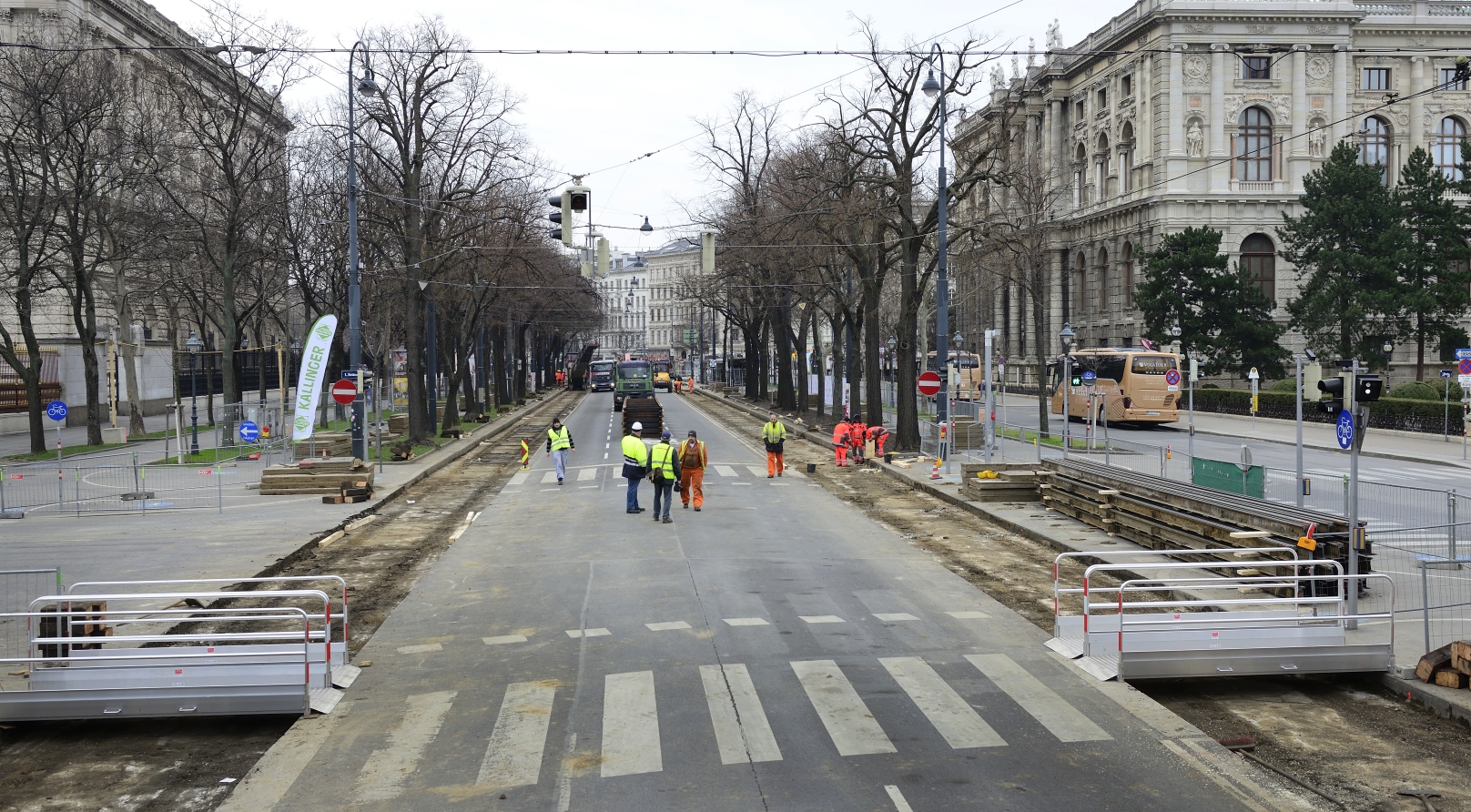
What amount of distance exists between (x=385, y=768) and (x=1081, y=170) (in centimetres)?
7730

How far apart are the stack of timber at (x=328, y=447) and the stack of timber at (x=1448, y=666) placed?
28252 millimetres

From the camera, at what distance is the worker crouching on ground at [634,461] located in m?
22.3

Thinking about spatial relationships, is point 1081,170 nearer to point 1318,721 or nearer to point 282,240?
point 282,240

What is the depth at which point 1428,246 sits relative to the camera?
5522 cm

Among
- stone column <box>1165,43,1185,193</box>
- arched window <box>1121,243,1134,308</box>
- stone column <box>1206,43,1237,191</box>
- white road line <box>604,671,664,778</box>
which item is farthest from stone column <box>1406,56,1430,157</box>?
white road line <box>604,671,664,778</box>

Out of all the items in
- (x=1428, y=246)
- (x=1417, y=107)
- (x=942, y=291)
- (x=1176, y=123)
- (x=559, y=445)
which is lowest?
(x=559, y=445)

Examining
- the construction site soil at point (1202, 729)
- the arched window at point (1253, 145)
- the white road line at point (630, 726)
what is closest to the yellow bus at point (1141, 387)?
the arched window at point (1253, 145)

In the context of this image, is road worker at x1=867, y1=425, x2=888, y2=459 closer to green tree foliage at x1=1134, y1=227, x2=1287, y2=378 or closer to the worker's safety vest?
the worker's safety vest

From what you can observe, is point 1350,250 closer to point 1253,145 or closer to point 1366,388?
point 1253,145

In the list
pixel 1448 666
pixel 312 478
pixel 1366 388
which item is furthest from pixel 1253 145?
pixel 1448 666

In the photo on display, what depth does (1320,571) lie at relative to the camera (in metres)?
14.0

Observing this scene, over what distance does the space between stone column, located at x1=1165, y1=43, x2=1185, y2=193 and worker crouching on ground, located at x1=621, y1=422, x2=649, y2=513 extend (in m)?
52.7

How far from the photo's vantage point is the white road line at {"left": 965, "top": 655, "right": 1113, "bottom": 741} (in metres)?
9.25

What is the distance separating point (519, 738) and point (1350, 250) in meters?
57.9
